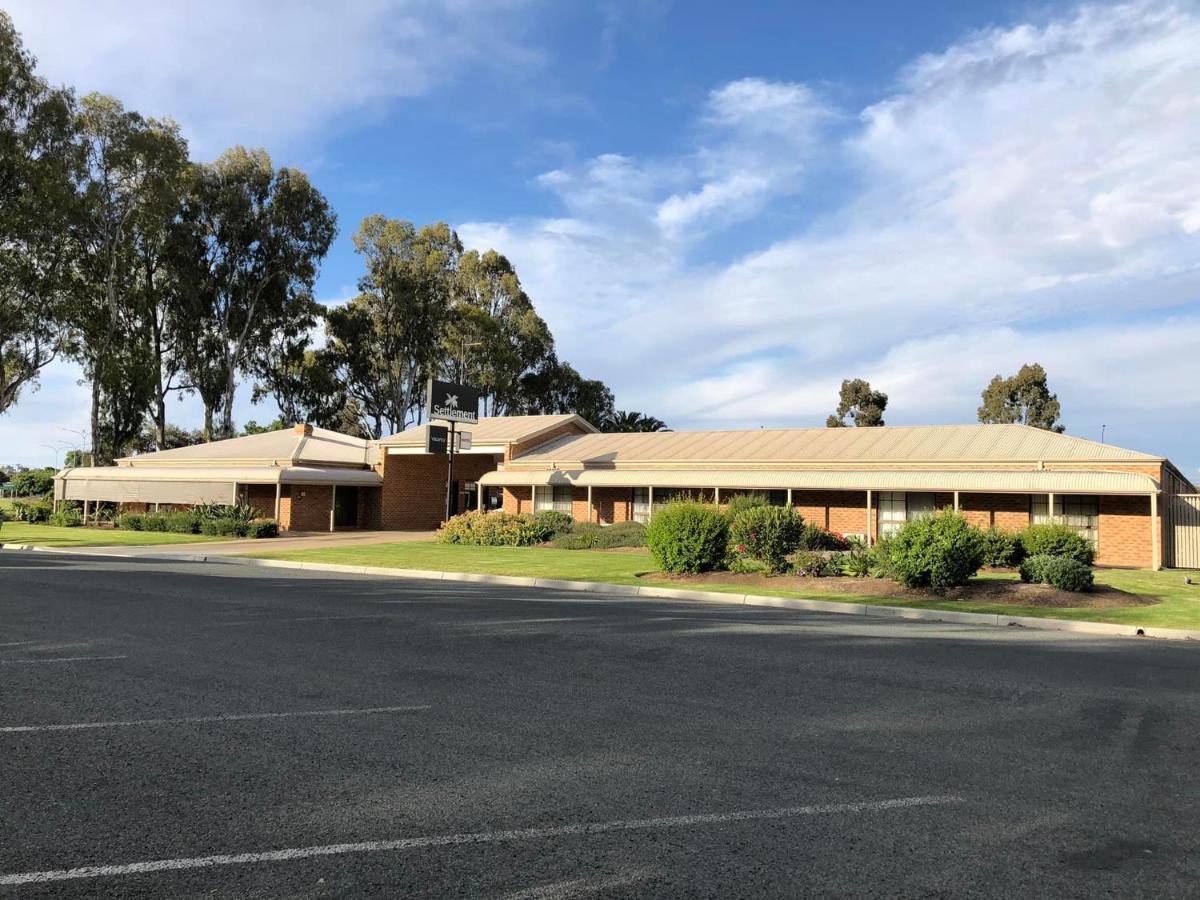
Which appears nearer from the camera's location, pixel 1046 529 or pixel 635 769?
pixel 635 769

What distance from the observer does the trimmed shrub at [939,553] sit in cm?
1458

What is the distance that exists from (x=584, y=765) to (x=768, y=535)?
13130 millimetres

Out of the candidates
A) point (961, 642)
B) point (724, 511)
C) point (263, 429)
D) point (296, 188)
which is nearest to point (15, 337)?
point (296, 188)

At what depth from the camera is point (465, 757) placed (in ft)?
16.8

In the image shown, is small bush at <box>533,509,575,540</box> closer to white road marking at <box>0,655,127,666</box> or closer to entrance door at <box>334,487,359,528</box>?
entrance door at <box>334,487,359,528</box>

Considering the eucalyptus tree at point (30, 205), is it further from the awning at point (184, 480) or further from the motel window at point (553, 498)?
the motel window at point (553, 498)

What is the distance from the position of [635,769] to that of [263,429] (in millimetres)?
64245

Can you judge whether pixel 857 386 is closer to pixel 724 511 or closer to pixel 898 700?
pixel 724 511

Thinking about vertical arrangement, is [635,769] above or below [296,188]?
below

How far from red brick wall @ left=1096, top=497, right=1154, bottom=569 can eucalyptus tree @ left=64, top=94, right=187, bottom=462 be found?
42.8 m

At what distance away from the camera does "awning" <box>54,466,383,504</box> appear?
118ft

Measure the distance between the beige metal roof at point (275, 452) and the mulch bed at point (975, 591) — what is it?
25.3 metres

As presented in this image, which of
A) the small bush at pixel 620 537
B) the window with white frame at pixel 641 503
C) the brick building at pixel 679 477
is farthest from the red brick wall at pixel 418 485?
the small bush at pixel 620 537

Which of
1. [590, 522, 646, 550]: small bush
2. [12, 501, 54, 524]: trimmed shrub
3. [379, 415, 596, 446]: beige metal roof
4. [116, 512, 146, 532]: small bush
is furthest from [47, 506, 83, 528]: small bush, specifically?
[590, 522, 646, 550]: small bush
